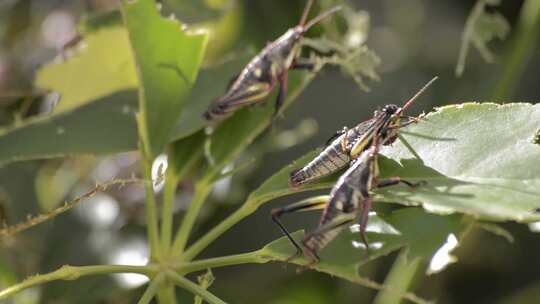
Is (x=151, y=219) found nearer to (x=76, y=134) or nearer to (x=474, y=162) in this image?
(x=76, y=134)

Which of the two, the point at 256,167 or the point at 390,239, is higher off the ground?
the point at 256,167

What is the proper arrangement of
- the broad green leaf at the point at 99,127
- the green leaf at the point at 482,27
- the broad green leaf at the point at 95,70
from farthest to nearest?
1. the green leaf at the point at 482,27
2. the broad green leaf at the point at 95,70
3. the broad green leaf at the point at 99,127

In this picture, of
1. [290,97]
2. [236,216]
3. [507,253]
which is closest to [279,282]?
[507,253]

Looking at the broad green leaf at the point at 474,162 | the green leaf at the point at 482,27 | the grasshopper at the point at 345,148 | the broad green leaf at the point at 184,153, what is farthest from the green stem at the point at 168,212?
the green leaf at the point at 482,27

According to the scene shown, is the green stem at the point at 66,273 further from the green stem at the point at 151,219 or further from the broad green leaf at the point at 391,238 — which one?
the broad green leaf at the point at 391,238

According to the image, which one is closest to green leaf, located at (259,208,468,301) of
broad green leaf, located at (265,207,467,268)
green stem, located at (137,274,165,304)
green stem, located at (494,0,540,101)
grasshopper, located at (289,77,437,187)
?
broad green leaf, located at (265,207,467,268)

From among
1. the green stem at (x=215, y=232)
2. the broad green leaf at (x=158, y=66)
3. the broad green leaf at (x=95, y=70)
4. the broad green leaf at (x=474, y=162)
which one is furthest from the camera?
the broad green leaf at (x=95, y=70)

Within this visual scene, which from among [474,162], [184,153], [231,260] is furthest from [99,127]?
[474,162]
